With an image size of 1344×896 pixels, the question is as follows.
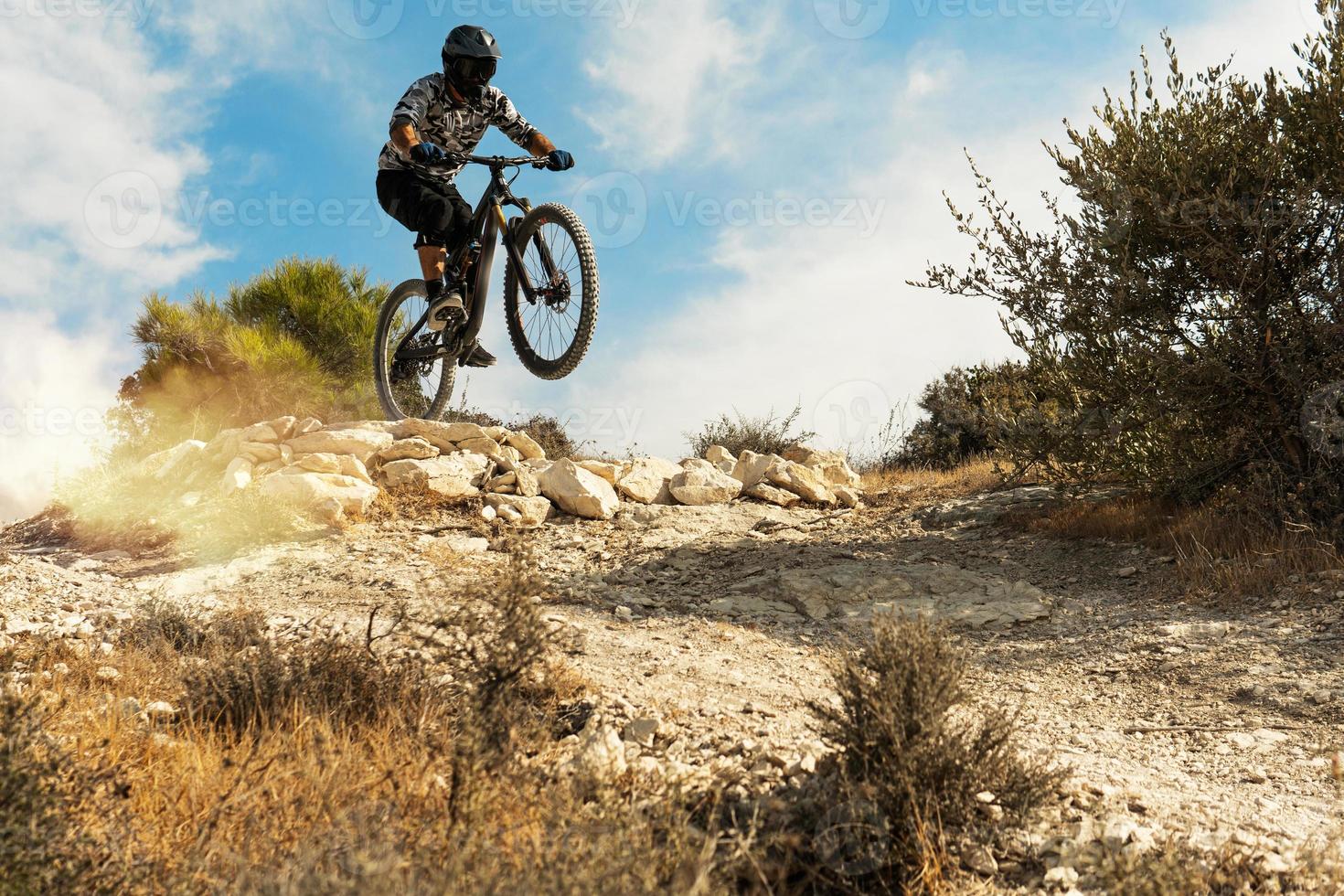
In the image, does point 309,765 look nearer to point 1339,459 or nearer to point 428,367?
point 428,367

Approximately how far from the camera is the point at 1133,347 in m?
7.86

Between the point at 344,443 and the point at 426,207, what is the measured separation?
3.23m

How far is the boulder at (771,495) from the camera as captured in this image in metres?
10.2

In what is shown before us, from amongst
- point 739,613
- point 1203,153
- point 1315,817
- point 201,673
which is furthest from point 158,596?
point 1203,153

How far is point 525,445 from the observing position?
1065cm

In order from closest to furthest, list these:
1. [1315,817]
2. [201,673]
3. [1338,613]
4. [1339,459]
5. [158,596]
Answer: [1315,817], [201,673], [1338,613], [158,596], [1339,459]

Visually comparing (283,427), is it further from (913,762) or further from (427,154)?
(913,762)

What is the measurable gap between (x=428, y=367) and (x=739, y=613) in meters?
4.33

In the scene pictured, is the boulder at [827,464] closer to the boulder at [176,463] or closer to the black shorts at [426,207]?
the black shorts at [426,207]

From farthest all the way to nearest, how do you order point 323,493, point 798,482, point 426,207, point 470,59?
point 798,482
point 323,493
point 426,207
point 470,59

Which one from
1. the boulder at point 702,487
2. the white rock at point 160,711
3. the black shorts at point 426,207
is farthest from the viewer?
the boulder at point 702,487

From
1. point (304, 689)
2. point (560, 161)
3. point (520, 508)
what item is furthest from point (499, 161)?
point (304, 689)

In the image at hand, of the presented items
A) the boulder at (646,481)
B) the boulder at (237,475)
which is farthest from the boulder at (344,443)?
the boulder at (646,481)

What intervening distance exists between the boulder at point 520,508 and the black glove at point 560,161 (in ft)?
11.3
